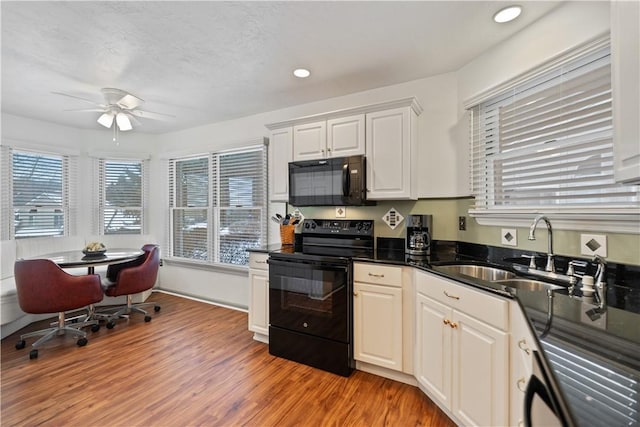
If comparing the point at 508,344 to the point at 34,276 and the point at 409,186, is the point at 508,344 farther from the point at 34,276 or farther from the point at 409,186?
the point at 34,276

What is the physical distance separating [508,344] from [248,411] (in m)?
1.61

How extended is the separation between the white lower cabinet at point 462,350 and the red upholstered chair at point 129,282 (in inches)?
125

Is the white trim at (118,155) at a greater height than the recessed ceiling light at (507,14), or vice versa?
the recessed ceiling light at (507,14)

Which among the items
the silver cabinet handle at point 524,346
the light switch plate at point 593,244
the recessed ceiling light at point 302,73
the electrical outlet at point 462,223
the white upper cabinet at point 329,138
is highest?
the recessed ceiling light at point 302,73

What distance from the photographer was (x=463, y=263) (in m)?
2.08

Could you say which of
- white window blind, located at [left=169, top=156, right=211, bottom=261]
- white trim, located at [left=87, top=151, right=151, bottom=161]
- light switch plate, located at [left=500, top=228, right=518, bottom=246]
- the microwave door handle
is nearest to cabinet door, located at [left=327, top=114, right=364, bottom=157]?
the microwave door handle

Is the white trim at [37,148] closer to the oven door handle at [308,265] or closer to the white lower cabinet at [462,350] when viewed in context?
the oven door handle at [308,265]

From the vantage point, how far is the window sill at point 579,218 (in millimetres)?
1373

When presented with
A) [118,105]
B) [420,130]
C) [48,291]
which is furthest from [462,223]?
[48,291]

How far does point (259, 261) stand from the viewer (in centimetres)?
278

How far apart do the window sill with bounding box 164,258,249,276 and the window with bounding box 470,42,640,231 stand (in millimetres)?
2847

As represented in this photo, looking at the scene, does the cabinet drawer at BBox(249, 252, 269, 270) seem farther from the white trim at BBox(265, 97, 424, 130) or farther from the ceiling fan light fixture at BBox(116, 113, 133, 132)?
the ceiling fan light fixture at BBox(116, 113, 133, 132)

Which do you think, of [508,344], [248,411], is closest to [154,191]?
[248,411]

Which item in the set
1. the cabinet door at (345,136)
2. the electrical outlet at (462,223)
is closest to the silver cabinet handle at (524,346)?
the electrical outlet at (462,223)
